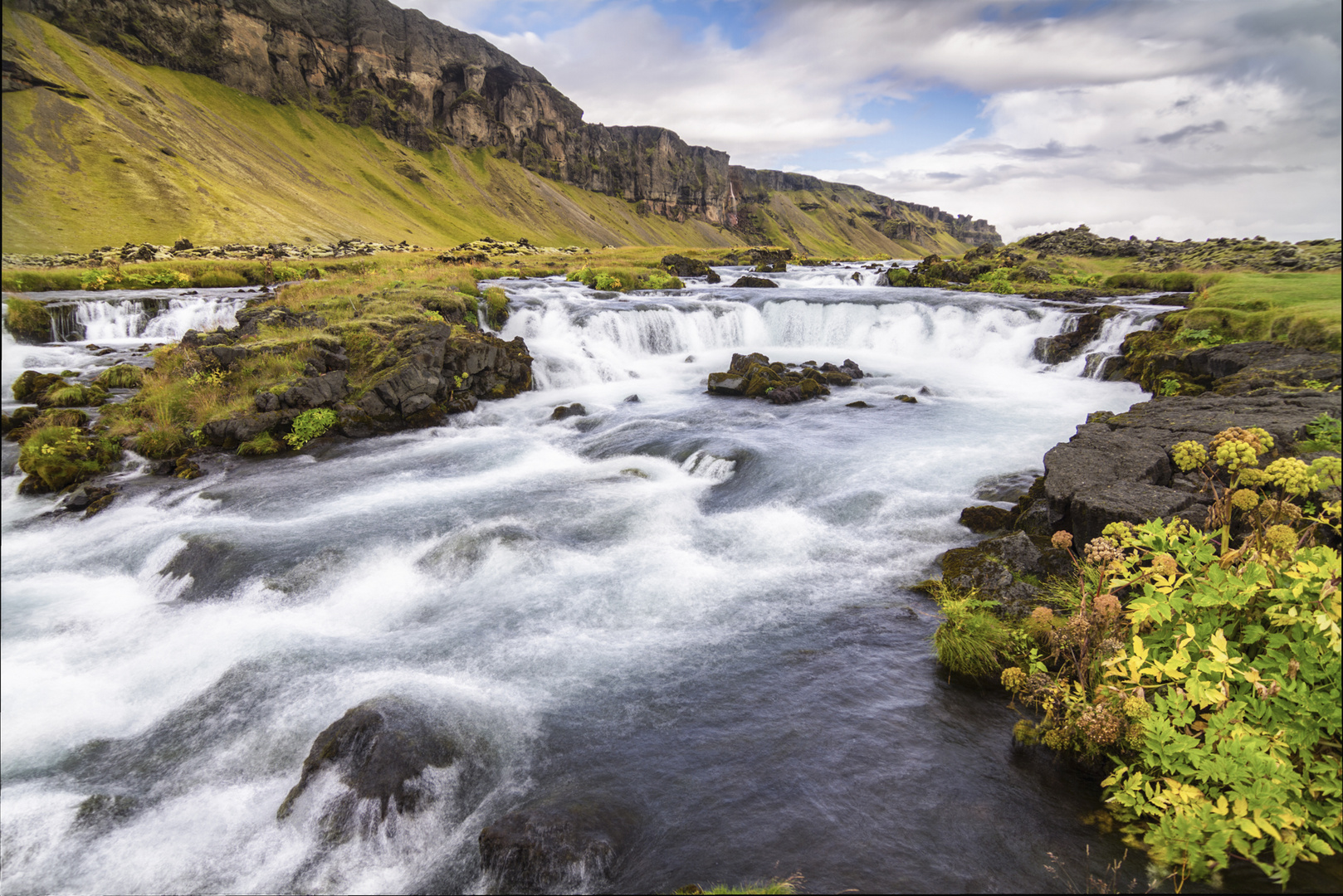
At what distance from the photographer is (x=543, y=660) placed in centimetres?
876

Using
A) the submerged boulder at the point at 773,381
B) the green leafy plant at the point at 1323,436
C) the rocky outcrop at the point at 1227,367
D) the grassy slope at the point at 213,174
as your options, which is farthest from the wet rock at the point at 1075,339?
the grassy slope at the point at 213,174

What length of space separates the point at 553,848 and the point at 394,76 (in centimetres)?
16131

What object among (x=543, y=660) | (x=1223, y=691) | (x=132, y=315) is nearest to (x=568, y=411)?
(x=543, y=660)

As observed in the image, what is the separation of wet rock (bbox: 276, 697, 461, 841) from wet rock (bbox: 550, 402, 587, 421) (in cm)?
1361

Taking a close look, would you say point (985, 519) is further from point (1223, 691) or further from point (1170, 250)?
point (1170, 250)

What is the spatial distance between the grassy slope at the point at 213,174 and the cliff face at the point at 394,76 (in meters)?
4.46

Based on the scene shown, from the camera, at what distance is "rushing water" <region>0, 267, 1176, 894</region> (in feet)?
19.3

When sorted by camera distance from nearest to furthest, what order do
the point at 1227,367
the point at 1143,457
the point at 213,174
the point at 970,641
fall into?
the point at 970,641 → the point at 1143,457 → the point at 1227,367 → the point at 213,174

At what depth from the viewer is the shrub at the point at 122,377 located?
19.2 meters

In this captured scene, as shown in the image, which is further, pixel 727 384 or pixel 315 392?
pixel 727 384

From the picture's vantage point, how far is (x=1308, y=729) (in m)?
4.59

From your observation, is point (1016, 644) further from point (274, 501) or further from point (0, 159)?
point (274, 501)

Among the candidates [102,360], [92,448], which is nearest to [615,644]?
[92,448]

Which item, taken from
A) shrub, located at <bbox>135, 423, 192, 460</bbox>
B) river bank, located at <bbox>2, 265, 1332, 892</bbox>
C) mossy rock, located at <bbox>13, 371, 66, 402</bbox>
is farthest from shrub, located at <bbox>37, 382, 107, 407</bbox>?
river bank, located at <bbox>2, 265, 1332, 892</bbox>
